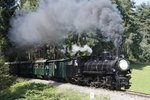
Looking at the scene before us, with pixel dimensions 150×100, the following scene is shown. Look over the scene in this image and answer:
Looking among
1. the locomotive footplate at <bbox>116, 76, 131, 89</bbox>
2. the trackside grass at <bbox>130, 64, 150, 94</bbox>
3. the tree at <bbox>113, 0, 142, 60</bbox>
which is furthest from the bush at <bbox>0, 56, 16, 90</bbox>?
the tree at <bbox>113, 0, 142, 60</bbox>

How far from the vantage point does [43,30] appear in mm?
40438

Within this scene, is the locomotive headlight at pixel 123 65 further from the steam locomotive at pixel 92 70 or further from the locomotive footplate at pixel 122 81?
the locomotive footplate at pixel 122 81

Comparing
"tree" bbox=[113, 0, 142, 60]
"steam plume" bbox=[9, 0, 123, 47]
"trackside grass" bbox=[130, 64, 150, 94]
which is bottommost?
"trackside grass" bbox=[130, 64, 150, 94]

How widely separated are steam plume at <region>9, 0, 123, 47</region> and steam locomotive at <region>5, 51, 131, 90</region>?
1.74 metres

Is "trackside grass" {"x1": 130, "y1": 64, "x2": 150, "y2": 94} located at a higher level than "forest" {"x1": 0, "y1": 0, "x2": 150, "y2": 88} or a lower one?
lower

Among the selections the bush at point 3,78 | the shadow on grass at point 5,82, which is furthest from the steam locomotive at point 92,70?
the bush at point 3,78

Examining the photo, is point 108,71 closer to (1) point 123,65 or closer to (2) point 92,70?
(1) point 123,65

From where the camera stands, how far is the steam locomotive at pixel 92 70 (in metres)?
27.7

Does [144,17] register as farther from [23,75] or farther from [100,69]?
[100,69]

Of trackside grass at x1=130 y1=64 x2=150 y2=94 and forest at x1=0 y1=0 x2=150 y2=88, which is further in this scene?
forest at x1=0 y1=0 x2=150 y2=88

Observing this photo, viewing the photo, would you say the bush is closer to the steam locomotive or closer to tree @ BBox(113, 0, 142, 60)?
the steam locomotive

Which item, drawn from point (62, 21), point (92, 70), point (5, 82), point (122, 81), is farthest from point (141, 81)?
point (122, 81)

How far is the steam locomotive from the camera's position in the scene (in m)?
27.7

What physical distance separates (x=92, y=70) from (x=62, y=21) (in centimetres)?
845
